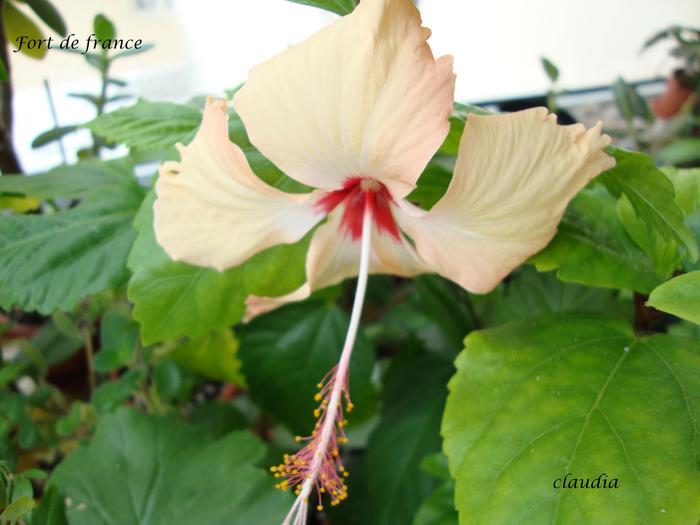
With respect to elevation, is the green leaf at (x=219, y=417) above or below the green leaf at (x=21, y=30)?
below

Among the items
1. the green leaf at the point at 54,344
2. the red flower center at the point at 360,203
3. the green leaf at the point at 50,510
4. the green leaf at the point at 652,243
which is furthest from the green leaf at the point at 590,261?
the green leaf at the point at 54,344

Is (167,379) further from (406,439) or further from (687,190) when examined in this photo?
(687,190)

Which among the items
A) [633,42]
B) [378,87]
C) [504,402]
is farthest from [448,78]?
[633,42]

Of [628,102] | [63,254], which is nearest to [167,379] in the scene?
[63,254]

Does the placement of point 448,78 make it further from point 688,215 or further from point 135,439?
point 135,439

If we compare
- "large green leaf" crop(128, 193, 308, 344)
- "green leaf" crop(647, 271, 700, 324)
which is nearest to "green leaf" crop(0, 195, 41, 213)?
"large green leaf" crop(128, 193, 308, 344)

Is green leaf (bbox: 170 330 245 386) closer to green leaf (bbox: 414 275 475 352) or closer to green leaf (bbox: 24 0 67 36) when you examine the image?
green leaf (bbox: 414 275 475 352)

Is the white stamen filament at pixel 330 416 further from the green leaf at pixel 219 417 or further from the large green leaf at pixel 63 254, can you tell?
the green leaf at pixel 219 417
